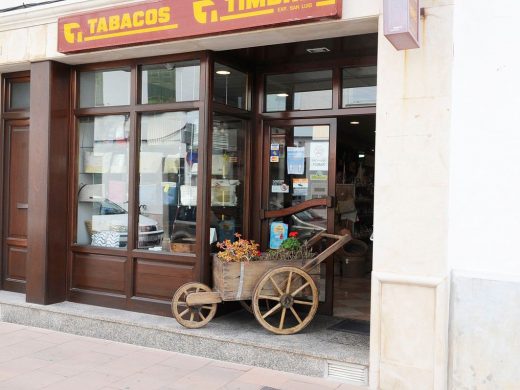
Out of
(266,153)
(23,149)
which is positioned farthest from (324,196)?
(23,149)

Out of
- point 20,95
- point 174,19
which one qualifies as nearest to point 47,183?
point 20,95

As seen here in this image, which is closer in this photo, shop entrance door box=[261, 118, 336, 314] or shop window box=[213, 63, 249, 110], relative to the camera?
shop window box=[213, 63, 249, 110]

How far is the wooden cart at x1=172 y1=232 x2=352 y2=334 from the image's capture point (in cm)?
524

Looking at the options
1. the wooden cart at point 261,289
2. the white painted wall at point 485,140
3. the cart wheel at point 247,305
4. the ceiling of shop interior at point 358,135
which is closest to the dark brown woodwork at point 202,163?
the wooden cart at point 261,289

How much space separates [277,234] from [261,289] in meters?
1.35

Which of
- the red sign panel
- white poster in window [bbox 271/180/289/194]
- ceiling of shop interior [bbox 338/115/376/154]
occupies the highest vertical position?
the red sign panel

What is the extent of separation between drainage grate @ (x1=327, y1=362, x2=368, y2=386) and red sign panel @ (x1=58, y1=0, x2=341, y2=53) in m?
3.03

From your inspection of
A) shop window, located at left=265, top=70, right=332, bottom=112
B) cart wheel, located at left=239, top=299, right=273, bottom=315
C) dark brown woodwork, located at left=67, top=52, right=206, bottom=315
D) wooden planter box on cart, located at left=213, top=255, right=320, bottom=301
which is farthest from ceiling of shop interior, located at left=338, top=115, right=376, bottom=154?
wooden planter box on cart, located at left=213, top=255, right=320, bottom=301

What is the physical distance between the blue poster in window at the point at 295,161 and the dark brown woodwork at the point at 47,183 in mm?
2753

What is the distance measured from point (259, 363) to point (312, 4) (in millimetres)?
3281

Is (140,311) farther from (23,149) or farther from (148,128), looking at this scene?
(23,149)

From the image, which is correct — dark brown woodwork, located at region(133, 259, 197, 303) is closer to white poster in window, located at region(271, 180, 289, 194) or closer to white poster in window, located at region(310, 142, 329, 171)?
white poster in window, located at region(271, 180, 289, 194)

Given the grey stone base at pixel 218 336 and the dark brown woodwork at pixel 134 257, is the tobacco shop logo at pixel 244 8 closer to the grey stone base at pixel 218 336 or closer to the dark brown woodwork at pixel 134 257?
the dark brown woodwork at pixel 134 257

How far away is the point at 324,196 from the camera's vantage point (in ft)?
20.4
